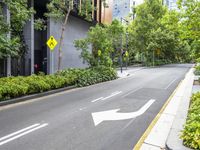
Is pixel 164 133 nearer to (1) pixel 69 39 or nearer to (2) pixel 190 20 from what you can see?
(2) pixel 190 20

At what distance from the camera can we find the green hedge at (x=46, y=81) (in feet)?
38.1

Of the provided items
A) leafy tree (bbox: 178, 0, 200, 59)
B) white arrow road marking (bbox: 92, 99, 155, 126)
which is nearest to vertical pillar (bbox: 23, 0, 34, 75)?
white arrow road marking (bbox: 92, 99, 155, 126)

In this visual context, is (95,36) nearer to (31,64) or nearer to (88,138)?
(31,64)

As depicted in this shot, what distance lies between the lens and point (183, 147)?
5082 millimetres

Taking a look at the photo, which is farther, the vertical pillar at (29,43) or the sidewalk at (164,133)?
the vertical pillar at (29,43)

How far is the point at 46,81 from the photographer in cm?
1448

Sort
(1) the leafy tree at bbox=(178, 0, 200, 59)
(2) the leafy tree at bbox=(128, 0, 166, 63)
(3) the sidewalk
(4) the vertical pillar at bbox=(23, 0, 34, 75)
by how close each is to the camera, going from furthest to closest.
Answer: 1. (2) the leafy tree at bbox=(128, 0, 166, 63)
2. (4) the vertical pillar at bbox=(23, 0, 34, 75)
3. (1) the leafy tree at bbox=(178, 0, 200, 59)
4. (3) the sidewalk

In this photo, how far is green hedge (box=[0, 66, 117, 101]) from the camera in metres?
11.6

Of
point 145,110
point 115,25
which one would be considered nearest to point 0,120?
point 145,110

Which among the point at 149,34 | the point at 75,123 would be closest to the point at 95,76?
the point at 75,123

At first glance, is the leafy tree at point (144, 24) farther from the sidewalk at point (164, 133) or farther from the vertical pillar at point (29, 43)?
the sidewalk at point (164, 133)

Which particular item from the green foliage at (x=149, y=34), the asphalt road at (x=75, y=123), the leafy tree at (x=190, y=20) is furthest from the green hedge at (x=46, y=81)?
the green foliage at (x=149, y=34)

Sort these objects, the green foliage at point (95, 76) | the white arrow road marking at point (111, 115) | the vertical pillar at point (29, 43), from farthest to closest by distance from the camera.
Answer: the vertical pillar at point (29, 43)
the green foliage at point (95, 76)
the white arrow road marking at point (111, 115)

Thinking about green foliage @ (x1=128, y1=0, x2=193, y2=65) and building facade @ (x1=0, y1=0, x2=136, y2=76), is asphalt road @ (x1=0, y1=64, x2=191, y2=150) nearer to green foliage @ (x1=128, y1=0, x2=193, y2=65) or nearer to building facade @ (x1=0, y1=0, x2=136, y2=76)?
building facade @ (x1=0, y1=0, x2=136, y2=76)
